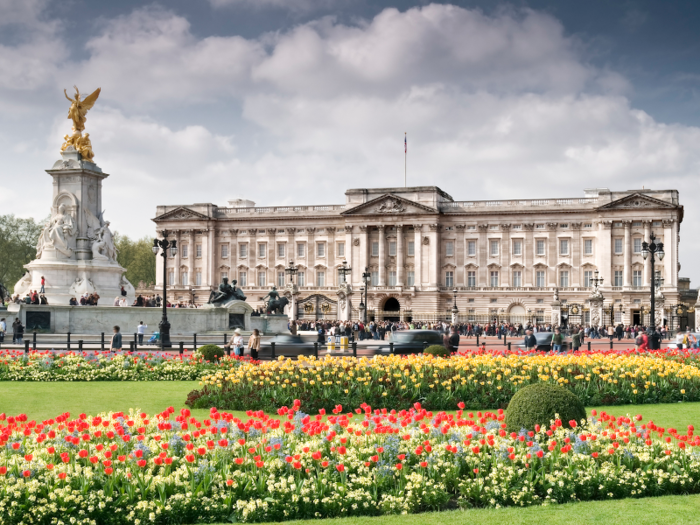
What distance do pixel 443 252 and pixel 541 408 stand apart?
72.6 meters

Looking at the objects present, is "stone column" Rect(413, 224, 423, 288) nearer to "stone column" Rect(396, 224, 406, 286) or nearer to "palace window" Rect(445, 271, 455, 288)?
"stone column" Rect(396, 224, 406, 286)

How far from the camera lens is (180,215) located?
290ft

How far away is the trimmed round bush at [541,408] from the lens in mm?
10055

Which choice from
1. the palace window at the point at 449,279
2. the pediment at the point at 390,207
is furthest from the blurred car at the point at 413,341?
the palace window at the point at 449,279

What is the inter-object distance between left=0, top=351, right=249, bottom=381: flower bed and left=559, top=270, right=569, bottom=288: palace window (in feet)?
210

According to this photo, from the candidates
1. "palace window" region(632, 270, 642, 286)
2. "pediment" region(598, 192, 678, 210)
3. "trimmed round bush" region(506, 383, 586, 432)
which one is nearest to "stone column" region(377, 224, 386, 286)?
"pediment" region(598, 192, 678, 210)

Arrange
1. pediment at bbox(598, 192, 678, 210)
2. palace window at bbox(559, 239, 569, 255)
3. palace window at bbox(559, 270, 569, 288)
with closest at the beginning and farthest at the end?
pediment at bbox(598, 192, 678, 210) → palace window at bbox(559, 270, 569, 288) → palace window at bbox(559, 239, 569, 255)

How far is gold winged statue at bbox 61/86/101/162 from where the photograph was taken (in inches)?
1369

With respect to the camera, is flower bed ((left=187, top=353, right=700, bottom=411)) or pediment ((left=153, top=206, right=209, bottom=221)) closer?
flower bed ((left=187, top=353, right=700, bottom=411))

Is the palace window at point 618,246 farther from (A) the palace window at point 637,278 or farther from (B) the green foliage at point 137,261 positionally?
(B) the green foliage at point 137,261

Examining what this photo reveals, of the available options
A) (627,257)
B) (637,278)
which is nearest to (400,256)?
(627,257)

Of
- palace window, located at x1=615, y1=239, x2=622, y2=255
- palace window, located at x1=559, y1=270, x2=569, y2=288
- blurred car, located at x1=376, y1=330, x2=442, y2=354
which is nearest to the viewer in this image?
blurred car, located at x1=376, y1=330, x2=442, y2=354

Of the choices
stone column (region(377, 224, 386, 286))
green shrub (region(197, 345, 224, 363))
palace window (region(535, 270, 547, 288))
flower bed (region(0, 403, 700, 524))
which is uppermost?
stone column (region(377, 224, 386, 286))

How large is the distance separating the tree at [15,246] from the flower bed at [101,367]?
69.5 metres
